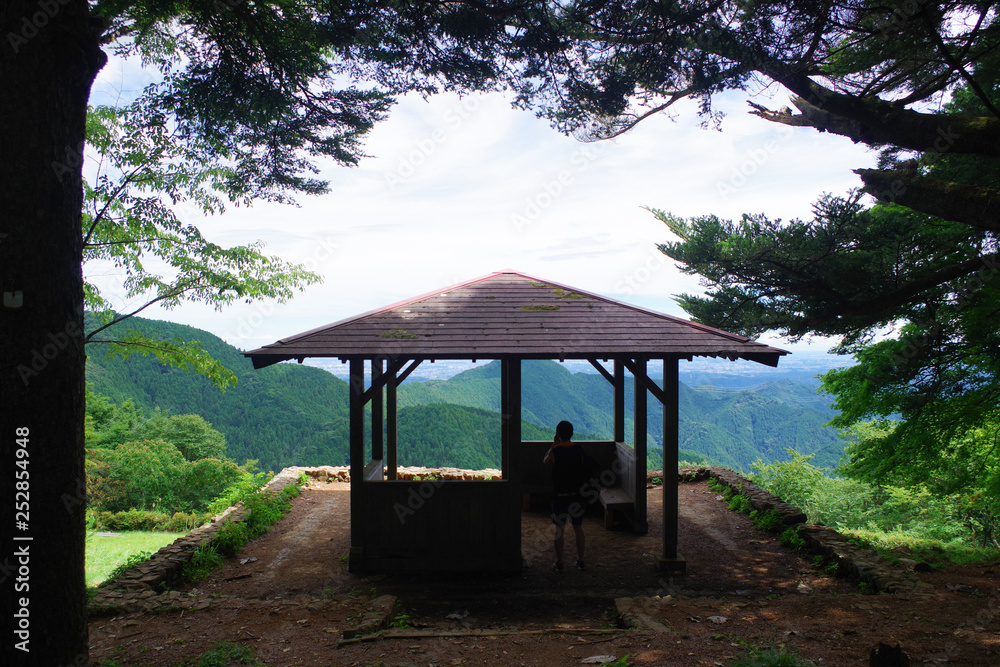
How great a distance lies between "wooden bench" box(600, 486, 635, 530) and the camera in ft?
25.5

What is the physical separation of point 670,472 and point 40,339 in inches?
240

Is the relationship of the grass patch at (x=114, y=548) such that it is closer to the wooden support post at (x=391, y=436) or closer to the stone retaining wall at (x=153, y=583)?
the stone retaining wall at (x=153, y=583)

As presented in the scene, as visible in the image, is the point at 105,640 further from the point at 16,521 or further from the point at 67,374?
the point at 67,374

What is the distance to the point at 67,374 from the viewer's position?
128 inches

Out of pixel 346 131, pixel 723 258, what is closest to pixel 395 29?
pixel 346 131

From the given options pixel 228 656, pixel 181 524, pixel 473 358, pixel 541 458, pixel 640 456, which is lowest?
pixel 181 524

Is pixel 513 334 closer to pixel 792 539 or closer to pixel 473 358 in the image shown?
pixel 473 358

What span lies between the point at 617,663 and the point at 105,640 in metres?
4.10

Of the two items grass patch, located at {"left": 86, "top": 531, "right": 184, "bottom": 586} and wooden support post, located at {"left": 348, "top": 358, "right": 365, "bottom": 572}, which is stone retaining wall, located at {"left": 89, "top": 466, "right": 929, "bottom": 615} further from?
grass patch, located at {"left": 86, "top": 531, "right": 184, "bottom": 586}

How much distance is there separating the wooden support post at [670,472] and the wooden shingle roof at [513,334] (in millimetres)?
433

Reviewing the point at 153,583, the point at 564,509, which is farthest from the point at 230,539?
the point at 564,509

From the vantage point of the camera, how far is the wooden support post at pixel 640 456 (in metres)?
7.53

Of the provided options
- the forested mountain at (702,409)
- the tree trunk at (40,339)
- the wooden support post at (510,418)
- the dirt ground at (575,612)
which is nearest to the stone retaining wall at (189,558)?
the dirt ground at (575,612)

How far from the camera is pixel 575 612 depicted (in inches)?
213
